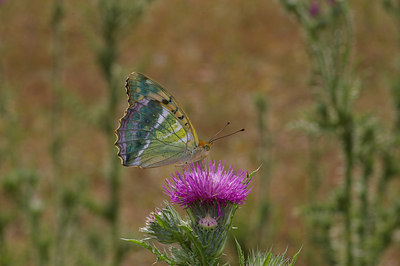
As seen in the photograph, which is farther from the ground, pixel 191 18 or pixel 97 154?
pixel 191 18

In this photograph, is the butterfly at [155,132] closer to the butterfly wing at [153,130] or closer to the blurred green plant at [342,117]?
the butterfly wing at [153,130]

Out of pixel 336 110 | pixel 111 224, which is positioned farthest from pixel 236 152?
pixel 336 110

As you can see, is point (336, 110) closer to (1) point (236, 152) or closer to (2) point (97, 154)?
(1) point (236, 152)

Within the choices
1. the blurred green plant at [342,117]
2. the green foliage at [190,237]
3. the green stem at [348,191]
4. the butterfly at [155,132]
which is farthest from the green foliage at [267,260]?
the green stem at [348,191]

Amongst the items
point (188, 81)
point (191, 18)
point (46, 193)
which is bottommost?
point (46, 193)

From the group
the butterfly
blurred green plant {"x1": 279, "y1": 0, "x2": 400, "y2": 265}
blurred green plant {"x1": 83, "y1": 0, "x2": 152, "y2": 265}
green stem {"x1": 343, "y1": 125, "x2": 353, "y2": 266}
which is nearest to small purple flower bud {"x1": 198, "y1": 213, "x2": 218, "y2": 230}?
the butterfly

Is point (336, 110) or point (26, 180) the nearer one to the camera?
point (336, 110)

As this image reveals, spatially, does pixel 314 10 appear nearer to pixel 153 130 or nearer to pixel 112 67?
pixel 112 67
